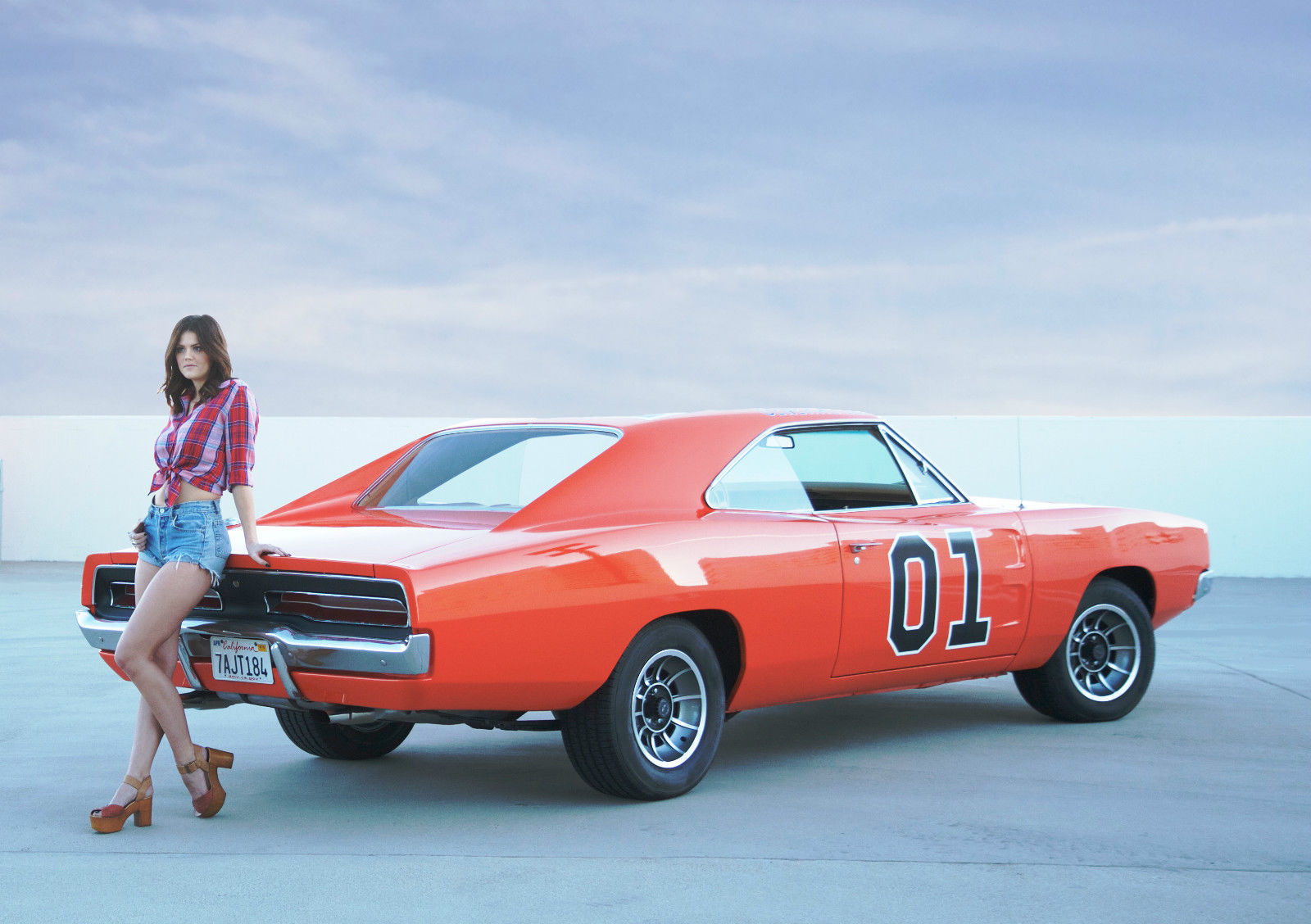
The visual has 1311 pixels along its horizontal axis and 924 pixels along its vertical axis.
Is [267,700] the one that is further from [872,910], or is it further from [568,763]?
→ [872,910]

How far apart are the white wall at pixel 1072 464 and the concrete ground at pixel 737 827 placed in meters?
9.92

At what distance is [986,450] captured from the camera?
1730 centimetres

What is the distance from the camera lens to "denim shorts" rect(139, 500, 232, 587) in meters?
4.65

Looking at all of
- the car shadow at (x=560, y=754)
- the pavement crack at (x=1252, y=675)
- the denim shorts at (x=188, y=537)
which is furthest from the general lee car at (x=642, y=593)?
the pavement crack at (x=1252, y=675)

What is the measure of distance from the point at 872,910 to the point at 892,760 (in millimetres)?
2124

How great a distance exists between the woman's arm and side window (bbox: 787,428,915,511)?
210cm

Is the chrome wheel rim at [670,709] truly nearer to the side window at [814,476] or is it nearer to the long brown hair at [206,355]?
the side window at [814,476]

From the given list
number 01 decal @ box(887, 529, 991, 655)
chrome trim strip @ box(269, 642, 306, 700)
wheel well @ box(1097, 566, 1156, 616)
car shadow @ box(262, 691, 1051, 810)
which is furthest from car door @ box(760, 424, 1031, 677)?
chrome trim strip @ box(269, 642, 306, 700)

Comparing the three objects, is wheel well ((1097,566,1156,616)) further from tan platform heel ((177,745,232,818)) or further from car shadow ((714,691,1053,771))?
tan platform heel ((177,745,232,818))

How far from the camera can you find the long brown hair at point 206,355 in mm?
4820

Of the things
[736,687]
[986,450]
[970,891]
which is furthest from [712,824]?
[986,450]

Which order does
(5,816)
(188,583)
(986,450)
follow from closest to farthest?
(188,583), (5,816), (986,450)

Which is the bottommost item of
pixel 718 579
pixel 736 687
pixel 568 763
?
pixel 568 763

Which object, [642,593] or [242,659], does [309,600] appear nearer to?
[242,659]
